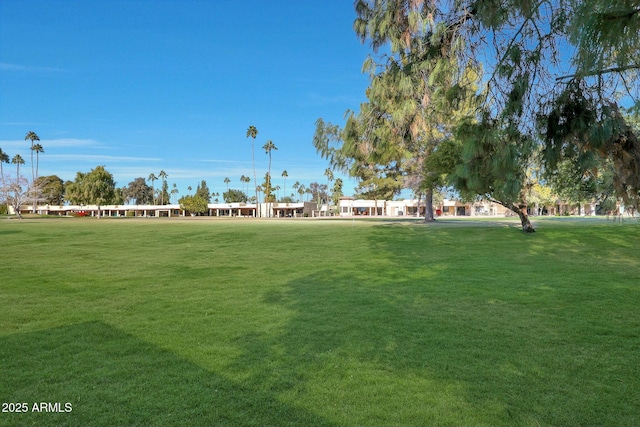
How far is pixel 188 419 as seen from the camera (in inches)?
129

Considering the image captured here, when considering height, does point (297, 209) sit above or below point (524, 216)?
above

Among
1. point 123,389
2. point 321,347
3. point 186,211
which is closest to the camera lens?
point 123,389

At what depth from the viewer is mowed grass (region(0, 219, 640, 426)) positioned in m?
3.48

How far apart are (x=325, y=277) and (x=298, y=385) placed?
675 centimetres

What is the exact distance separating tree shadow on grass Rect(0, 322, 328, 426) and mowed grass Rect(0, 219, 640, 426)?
0.02 m

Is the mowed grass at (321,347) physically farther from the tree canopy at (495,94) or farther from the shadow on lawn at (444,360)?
the tree canopy at (495,94)

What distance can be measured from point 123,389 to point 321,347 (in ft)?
7.33

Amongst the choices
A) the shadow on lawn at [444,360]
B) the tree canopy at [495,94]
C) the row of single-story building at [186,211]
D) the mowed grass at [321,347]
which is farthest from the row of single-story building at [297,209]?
the tree canopy at [495,94]

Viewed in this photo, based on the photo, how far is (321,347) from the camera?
5051 mm

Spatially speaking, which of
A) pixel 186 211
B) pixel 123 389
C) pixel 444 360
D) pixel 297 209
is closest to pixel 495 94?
pixel 444 360

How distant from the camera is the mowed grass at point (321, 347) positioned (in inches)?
137

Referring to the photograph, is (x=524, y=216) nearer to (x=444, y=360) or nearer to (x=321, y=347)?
(x=444, y=360)

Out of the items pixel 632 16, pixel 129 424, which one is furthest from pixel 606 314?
pixel 129 424

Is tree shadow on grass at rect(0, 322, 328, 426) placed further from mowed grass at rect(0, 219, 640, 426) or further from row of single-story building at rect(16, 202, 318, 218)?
row of single-story building at rect(16, 202, 318, 218)
